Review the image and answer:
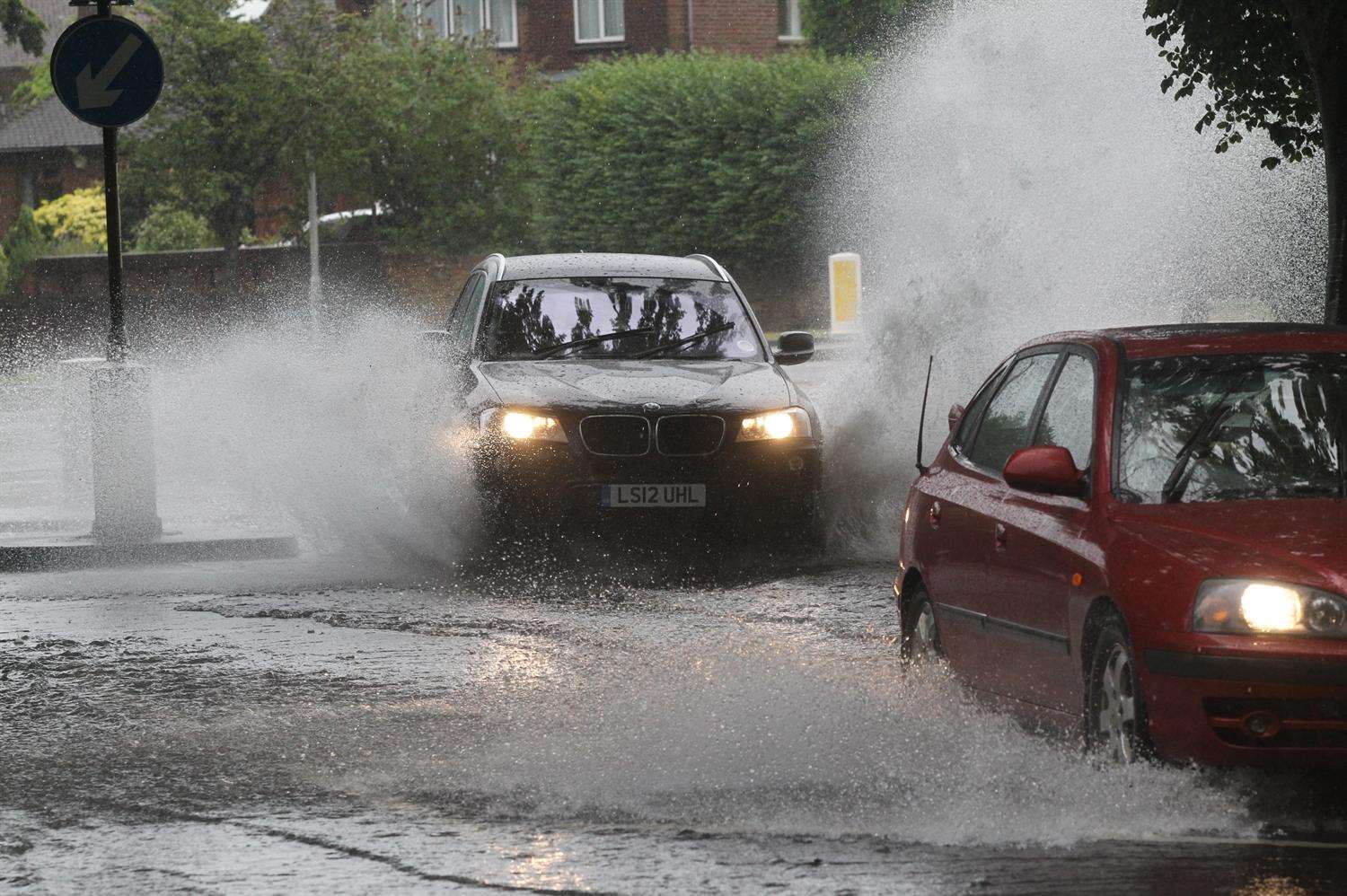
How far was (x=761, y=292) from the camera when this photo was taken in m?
44.8

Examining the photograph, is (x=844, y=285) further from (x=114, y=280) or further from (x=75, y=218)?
(x=75, y=218)

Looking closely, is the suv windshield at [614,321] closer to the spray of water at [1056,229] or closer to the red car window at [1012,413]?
the spray of water at [1056,229]

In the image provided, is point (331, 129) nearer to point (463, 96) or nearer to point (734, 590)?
point (463, 96)

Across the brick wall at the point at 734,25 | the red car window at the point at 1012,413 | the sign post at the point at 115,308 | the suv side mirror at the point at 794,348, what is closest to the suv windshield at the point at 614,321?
the suv side mirror at the point at 794,348

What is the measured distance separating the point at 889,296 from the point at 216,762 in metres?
8.96

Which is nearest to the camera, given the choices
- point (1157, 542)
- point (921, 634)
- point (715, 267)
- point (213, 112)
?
point (1157, 542)

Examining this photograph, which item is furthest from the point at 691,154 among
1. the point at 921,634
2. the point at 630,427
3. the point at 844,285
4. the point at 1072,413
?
the point at 1072,413

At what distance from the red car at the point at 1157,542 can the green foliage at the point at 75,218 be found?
47486 millimetres

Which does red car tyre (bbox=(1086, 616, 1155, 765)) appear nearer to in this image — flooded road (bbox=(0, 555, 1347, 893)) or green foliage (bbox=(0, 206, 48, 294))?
flooded road (bbox=(0, 555, 1347, 893))

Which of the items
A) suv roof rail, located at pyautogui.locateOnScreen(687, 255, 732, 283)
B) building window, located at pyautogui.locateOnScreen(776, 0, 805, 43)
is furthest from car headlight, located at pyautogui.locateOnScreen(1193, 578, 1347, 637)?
building window, located at pyautogui.locateOnScreen(776, 0, 805, 43)

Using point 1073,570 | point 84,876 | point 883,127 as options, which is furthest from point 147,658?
point 883,127

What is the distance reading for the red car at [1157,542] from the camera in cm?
589

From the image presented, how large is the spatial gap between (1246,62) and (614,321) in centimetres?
445

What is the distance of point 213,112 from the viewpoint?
4228 centimetres
